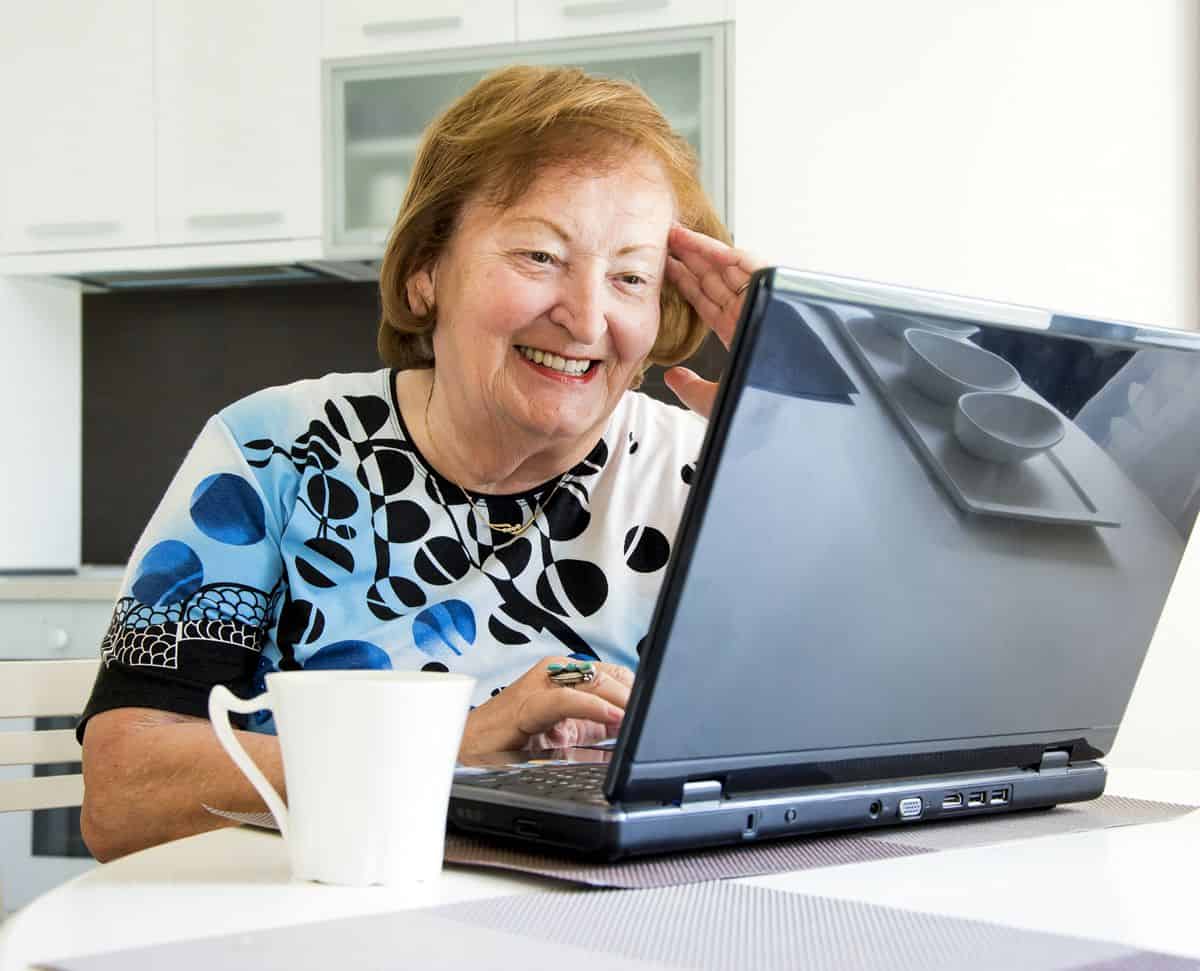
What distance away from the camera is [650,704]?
68cm

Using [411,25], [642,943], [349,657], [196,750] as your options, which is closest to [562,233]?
[349,657]

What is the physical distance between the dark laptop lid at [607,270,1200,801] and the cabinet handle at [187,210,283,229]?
2.71m

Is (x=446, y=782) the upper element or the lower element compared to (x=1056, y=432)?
lower

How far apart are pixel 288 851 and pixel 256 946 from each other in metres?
0.15

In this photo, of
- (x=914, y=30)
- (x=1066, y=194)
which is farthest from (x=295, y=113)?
(x=1066, y=194)

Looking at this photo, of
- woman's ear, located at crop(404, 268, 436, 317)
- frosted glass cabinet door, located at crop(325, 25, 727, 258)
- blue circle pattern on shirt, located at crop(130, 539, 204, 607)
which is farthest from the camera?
frosted glass cabinet door, located at crop(325, 25, 727, 258)

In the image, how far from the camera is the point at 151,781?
1.04m

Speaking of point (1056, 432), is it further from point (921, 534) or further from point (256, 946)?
point (256, 946)

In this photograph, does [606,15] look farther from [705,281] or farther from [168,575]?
[168,575]

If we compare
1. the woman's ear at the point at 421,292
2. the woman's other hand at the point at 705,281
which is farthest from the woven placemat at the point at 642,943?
the woman's ear at the point at 421,292

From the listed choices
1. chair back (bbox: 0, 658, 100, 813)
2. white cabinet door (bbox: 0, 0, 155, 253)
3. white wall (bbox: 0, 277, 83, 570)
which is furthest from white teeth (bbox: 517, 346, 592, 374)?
white wall (bbox: 0, 277, 83, 570)

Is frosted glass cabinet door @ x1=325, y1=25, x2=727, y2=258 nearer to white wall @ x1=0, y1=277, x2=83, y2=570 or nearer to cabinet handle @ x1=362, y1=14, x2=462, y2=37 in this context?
cabinet handle @ x1=362, y1=14, x2=462, y2=37

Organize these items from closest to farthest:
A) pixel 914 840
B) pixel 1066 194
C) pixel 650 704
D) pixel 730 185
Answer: pixel 650 704
pixel 914 840
pixel 1066 194
pixel 730 185

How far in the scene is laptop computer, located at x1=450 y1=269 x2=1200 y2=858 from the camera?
2.17ft
